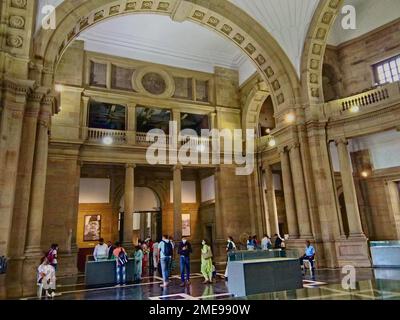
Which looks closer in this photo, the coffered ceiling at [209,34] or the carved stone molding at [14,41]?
the carved stone molding at [14,41]

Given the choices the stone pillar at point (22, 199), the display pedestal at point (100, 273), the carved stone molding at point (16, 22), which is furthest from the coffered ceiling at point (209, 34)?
the display pedestal at point (100, 273)

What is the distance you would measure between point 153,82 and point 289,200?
11.6 meters

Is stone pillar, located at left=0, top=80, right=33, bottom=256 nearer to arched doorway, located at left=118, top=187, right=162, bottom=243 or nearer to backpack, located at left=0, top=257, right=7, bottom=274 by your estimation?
→ backpack, located at left=0, top=257, right=7, bottom=274

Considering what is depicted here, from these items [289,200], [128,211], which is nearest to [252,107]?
[289,200]

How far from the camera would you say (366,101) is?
13.5 m

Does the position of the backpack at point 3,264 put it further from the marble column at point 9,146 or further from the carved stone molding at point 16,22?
the carved stone molding at point 16,22

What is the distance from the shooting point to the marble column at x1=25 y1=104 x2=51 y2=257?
936cm

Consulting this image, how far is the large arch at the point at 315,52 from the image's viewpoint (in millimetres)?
14109

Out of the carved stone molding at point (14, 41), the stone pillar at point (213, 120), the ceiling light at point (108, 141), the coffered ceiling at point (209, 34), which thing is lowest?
the ceiling light at point (108, 141)

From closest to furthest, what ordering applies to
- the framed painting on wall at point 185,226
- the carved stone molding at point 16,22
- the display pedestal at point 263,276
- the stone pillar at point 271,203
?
the display pedestal at point 263,276 < the carved stone molding at point 16,22 < the stone pillar at point 271,203 < the framed painting on wall at point 185,226

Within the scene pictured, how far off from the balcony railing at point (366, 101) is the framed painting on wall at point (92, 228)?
1495 cm

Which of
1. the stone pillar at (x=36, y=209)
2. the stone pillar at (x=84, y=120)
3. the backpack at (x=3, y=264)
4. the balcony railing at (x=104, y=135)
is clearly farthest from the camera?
the balcony railing at (x=104, y=135)

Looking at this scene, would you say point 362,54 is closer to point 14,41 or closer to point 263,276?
point 263,276
